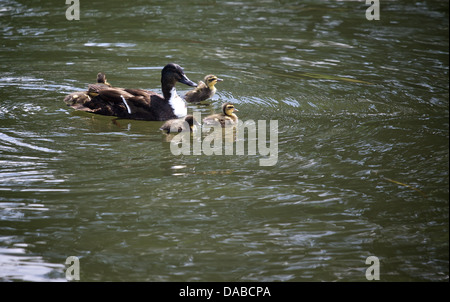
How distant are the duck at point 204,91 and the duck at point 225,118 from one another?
810 mm

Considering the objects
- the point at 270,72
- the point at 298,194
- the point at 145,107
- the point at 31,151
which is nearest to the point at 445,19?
the point at 270,72

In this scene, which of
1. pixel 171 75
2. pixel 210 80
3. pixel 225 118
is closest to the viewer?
pixel 225 118

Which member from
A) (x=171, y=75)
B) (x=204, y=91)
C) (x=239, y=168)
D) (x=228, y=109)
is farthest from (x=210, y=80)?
(x=239, y=168)

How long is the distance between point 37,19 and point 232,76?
464cm

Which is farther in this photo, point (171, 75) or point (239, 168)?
point (171, 75)

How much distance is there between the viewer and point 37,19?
37.2ft

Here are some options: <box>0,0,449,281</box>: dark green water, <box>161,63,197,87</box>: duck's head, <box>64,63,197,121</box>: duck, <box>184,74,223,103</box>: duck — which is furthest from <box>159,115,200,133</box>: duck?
<box>184,74,223,103</box>: duck

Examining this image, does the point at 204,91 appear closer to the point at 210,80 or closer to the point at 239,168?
the point at 210,80

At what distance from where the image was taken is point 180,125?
6.61m

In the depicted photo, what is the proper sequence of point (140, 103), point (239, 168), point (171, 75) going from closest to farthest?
point (239, 168)
point (140, 103)
point (171, 75)

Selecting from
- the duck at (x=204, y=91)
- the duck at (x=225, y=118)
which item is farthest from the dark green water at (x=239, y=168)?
the duck at (x=225, y=118)

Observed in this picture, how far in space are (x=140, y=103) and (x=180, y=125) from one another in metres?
0.67

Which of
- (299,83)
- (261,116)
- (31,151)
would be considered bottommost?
(31,151)
